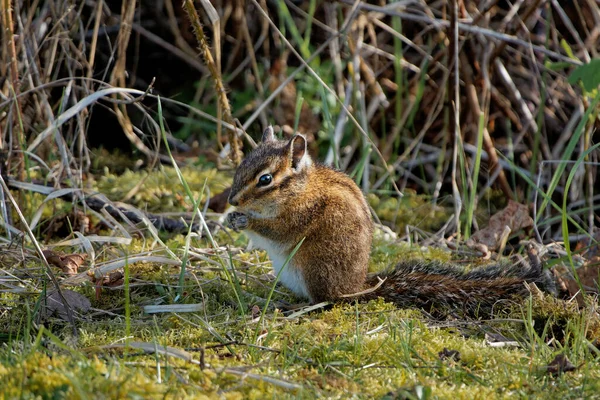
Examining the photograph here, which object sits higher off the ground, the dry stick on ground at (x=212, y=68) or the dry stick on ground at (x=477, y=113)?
the dry stick on ground at (x=212, y=68)

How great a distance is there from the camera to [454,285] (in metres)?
3.33

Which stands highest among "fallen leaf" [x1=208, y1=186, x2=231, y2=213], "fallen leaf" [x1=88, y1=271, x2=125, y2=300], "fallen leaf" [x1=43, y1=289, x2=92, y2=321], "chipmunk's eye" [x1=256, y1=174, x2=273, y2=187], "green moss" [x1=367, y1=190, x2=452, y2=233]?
"chipmunk's eye" [x1=256, y1=174, x2=273, y2=187]

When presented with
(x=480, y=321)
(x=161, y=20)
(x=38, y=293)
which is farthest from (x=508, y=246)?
(x=161, y=20)

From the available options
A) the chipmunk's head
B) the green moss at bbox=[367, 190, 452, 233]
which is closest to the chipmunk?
the chipmunk's head

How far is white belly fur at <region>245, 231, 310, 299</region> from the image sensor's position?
3.34 m

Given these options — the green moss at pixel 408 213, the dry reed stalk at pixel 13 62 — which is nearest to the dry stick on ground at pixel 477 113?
the green moss at pixel 408 213

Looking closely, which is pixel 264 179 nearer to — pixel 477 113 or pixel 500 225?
pixel 500 225

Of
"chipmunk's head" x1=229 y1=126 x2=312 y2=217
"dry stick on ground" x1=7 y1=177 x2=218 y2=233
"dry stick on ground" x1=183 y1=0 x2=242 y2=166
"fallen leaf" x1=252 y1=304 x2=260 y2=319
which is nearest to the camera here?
"fallen leaf" x1=252 y1=304 x2=260 y2=319

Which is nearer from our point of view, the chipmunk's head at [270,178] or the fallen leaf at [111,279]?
the fallen leaf at [111,279]

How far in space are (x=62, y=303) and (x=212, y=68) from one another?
1.45m

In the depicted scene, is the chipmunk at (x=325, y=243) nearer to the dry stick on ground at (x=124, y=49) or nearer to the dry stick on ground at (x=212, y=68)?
the dry stick on ground at (x=212, y=68)

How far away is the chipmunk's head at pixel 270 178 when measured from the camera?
345cm

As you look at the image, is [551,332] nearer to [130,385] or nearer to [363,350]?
[363,350]

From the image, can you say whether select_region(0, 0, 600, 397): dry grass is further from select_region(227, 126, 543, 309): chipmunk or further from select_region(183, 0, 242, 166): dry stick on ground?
select_region(227, 126, 543, 309): chipmunk
